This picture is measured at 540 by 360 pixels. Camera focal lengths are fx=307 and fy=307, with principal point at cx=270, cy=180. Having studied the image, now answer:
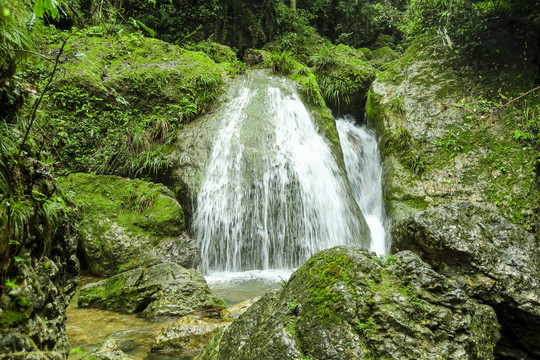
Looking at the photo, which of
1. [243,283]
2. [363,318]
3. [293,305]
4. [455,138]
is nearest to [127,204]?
[243,283]

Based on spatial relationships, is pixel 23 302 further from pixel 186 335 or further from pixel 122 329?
pixel 122 329

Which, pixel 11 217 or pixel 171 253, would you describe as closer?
pixel 11 217

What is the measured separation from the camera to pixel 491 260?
10.2 ft

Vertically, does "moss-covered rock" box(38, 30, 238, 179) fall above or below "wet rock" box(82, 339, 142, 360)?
above

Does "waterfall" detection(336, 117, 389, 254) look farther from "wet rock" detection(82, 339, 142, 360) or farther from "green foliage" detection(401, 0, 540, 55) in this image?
"wet rock" detection(82, 339, 142, 360)

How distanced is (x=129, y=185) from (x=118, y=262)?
5.91ft

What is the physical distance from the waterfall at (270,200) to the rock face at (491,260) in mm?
3371

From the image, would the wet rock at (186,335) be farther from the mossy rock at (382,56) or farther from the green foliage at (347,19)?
the green foliage at (347,19)

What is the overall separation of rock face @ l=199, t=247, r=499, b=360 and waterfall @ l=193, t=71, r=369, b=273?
4131 millimetres

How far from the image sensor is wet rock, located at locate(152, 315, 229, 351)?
3.16 m

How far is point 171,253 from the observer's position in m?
5.94

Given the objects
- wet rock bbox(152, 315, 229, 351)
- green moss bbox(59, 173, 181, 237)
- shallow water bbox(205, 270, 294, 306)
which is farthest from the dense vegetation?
shallow water bbox(205, 270, 294, 306)

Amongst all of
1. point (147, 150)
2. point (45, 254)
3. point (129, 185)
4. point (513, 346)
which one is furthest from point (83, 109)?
point (513, 346)

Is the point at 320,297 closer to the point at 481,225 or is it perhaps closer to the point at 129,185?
the point at 481,225
